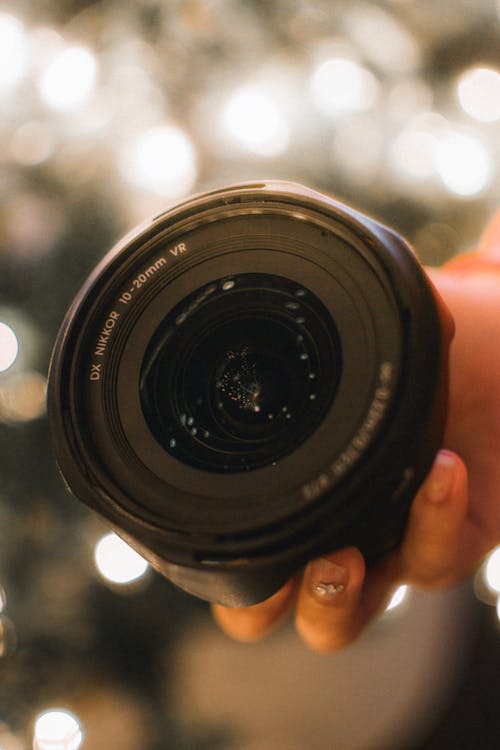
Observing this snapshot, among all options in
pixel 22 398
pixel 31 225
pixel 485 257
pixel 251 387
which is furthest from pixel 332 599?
pixel 31 225

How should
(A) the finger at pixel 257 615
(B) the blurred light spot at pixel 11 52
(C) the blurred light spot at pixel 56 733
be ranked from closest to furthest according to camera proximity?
(A) the finger at pixel 257 615, (C) the blurred light spot at pixel 56 733, (B) the blurred light spot at pixel 11 52

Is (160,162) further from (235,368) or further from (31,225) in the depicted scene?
(235,368)

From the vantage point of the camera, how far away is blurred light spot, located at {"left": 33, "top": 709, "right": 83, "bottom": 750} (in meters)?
0.75

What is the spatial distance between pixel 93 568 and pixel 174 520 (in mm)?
515

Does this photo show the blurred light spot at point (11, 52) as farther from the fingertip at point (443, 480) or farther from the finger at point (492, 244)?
the fingertip at point (443, 480)

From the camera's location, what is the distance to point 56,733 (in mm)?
757

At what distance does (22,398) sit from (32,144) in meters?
0.33

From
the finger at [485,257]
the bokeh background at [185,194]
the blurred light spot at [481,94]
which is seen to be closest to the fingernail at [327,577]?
the finger at [485,257]

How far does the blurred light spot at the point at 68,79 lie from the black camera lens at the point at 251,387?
495 mm

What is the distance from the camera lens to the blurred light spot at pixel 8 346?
2.53ft

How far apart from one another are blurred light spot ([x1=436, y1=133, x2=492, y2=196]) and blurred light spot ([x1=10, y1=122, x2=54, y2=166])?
0.50 metres

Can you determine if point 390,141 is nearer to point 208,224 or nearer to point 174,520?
point 208,224

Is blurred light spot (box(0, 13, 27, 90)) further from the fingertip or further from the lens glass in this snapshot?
the fingertip

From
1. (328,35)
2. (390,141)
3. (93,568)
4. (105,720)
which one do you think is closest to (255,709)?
(105,720)
